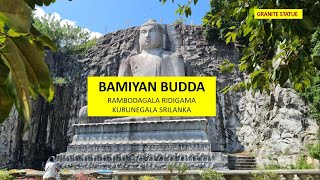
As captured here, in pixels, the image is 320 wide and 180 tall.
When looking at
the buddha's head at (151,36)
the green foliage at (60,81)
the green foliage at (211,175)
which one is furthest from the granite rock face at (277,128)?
the green foliage at (60,81)

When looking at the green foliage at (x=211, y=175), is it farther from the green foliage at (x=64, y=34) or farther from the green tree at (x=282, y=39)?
the green foliage at (x=64, y=34)

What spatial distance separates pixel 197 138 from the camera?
10.0m

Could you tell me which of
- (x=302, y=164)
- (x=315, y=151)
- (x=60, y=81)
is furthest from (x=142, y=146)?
(x=60, y=81)

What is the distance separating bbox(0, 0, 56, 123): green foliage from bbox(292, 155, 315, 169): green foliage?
9598 millimetres

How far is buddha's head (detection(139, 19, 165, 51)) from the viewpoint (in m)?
13.7

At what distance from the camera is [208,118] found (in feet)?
46.5

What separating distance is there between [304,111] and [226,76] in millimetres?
4684

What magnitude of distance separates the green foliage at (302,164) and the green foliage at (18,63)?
378 inches

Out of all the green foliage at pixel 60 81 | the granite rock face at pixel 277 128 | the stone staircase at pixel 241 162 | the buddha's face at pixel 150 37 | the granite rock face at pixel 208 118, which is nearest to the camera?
the granite rock face at pixel 277 128

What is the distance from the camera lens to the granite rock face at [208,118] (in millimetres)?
11633

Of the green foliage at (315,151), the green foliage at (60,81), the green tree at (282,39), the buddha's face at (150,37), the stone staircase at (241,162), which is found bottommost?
the stone staircase at (241,162)

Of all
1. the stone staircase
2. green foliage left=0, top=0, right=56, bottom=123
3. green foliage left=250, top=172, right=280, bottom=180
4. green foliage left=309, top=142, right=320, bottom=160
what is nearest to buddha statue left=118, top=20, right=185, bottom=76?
the stone staircase

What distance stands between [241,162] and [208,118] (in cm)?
313

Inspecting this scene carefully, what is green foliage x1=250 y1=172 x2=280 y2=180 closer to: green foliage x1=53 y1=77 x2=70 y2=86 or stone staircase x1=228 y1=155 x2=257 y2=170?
stone staircase x1=228 y1=155 x2=257 y2=170
